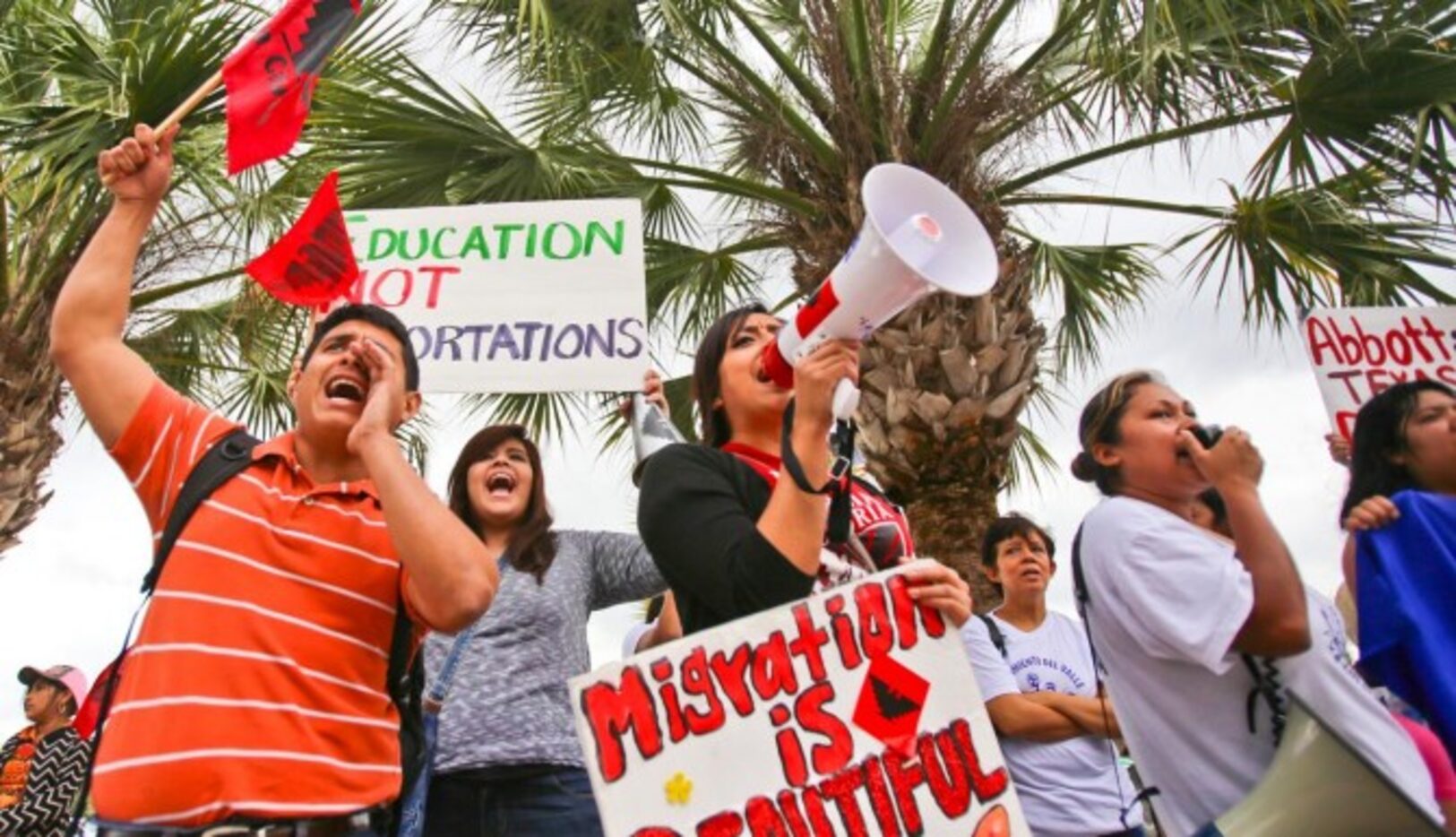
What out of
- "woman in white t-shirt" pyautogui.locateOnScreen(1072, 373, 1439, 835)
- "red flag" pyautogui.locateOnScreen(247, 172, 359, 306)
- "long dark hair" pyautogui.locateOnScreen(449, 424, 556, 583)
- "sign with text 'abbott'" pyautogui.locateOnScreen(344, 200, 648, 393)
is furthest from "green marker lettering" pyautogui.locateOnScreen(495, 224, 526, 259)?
"woman in white t-shirt" pyautogui.locateOnScreen(1072, 373, 1439, 835)

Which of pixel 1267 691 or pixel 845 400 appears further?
pixel 1267 691

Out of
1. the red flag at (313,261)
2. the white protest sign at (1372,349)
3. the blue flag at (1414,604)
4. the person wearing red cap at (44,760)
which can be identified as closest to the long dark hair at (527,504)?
the red flag at (313,261)

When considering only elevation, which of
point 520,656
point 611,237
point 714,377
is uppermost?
point 611,237

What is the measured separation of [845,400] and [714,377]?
0.53 meters

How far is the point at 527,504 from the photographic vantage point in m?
3.13

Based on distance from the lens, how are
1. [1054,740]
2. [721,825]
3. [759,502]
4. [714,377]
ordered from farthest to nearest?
[1054,740], [714,377], [759,502], [721,825]

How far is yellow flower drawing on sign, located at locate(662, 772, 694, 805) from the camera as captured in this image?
1590 mm

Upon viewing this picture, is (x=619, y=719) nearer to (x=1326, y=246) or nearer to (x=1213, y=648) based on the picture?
(x=1213, y=648)

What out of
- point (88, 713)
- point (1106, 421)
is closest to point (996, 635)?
point (1106, 421)

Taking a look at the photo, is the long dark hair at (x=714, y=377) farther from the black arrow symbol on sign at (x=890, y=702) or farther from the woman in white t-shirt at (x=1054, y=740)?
the woman in white t-shirt at (x=1054, y=740)

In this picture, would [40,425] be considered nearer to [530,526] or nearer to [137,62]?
[137,62]

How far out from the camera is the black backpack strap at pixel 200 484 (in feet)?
5.55

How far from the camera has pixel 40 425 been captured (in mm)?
6719

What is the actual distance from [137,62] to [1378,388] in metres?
5.14
